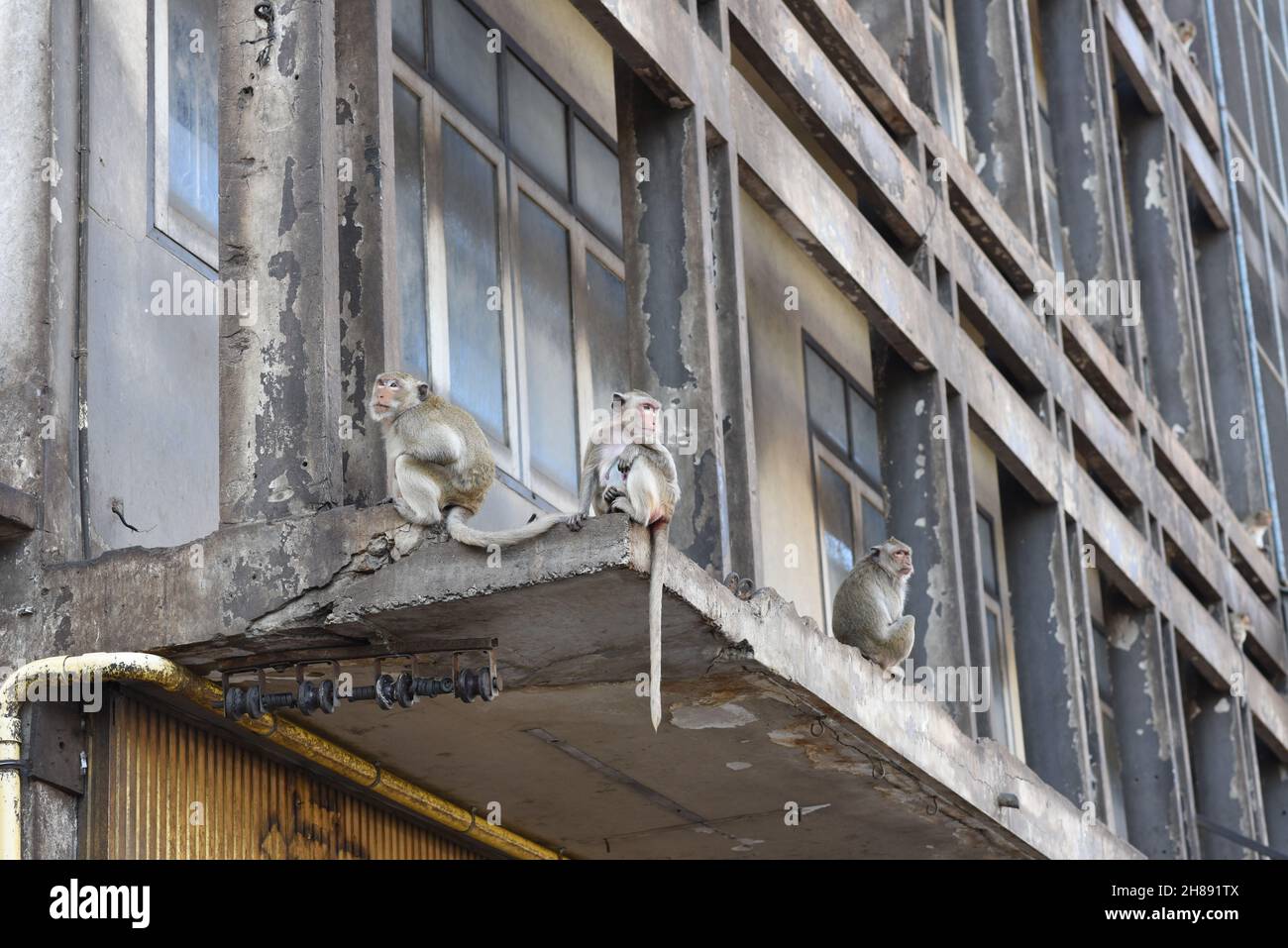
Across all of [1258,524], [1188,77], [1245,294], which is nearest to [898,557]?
[1258,524]

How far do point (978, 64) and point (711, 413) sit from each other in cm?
951

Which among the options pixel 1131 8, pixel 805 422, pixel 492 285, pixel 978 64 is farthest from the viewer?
pixel 1131 8

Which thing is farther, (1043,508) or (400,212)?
(1043,508)

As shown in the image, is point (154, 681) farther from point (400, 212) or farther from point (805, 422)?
point (805, 422)

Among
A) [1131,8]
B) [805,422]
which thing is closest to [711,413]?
[805,422]

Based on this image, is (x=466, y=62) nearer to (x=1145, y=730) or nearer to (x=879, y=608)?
(x=879, y=608)

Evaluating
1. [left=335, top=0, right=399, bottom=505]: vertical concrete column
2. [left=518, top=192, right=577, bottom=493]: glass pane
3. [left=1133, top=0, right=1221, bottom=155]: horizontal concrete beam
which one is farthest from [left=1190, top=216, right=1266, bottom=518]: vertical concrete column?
[left=335, top=0, right=399, bottom=505]: vertical concrete column

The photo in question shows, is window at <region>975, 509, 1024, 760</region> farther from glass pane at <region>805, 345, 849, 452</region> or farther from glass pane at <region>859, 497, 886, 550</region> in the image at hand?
glass pane at <region>805, 345, 849, 452</region>

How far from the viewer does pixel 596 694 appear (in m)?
10.7

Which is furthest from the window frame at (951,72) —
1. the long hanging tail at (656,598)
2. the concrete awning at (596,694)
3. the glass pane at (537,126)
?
the long hanging tail at (656,598)

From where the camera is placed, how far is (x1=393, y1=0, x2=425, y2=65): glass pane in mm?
13711

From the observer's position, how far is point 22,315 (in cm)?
1001

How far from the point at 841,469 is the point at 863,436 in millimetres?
755

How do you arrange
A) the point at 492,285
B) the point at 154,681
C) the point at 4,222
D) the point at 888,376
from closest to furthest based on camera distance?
the point at 154,681
the point at 4,222
the point at 492,285
the point at 888,376
